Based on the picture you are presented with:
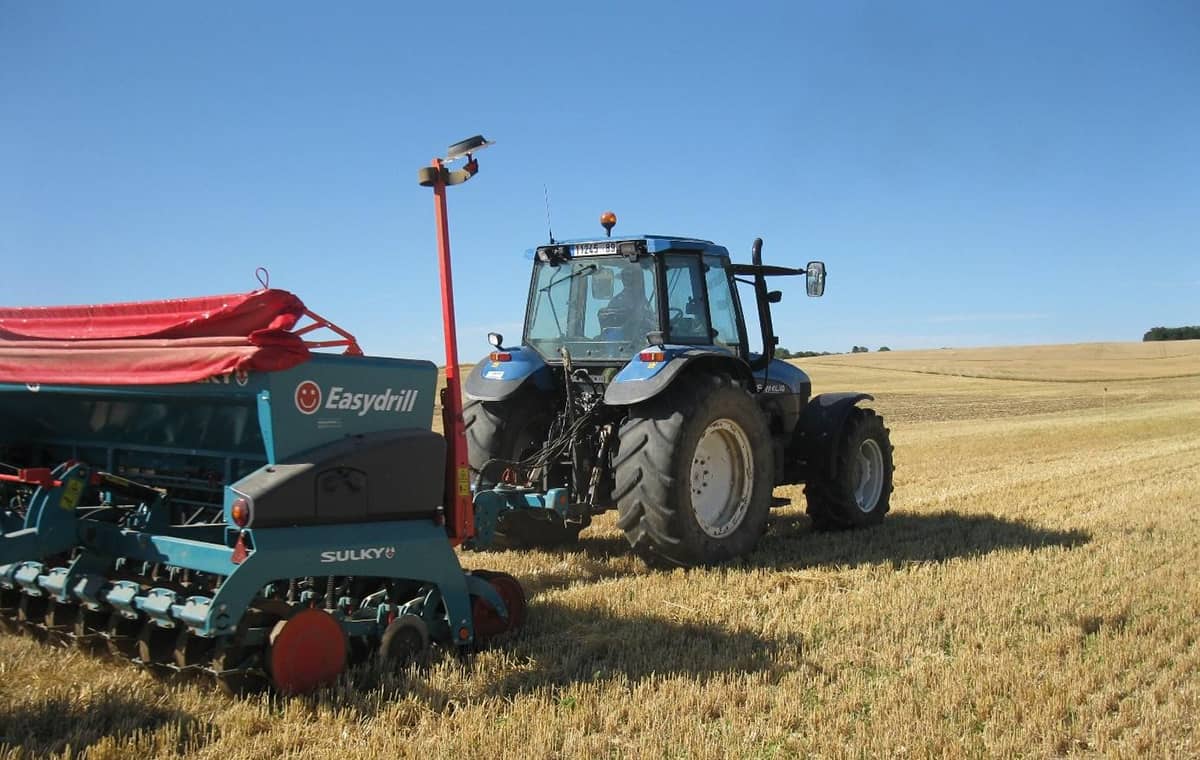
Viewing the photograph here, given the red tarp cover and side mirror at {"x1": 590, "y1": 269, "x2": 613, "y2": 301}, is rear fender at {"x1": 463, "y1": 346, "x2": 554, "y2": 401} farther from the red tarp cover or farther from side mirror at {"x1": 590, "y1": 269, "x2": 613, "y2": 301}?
the red tarp cover

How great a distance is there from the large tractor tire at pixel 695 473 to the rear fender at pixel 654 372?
0.15m

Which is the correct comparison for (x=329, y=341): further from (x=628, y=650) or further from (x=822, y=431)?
(x=822, y=431)

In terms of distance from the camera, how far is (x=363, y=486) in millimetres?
4004

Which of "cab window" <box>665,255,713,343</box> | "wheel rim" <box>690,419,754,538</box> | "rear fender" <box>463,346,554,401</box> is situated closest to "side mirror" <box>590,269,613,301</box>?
"cab window" <box>665,255,713,343</box>

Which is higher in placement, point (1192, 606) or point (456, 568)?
point (456, 568)

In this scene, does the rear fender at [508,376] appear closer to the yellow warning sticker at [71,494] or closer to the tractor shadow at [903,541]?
the tractor shadow at [903,541]

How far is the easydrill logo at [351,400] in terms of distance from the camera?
152 inches

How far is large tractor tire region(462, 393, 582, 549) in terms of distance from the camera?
6.86 meters

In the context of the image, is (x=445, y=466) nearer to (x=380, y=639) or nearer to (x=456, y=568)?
(x=456, y=568)

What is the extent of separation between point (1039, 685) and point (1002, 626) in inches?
38.3

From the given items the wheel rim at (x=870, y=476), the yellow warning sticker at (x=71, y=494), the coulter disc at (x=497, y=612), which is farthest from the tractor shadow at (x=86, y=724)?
the wheel rim at (x=870, y=476)

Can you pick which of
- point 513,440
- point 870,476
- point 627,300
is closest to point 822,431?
point 870,476

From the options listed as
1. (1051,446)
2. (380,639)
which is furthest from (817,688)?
(1051,446)

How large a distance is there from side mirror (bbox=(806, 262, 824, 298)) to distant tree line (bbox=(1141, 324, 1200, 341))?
244 ft
